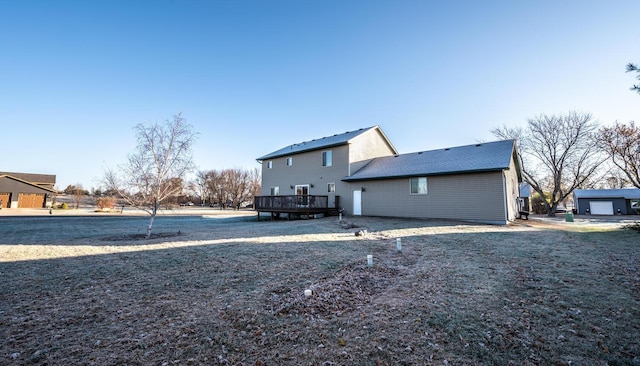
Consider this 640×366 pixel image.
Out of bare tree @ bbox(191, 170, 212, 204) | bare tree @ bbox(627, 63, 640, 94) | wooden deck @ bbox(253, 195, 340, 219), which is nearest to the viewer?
bare tree @ bbox(627, 63, 640, 94)

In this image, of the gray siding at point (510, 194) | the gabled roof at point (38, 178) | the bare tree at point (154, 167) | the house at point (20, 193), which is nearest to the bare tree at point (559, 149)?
the gray siding at point (510, 194)

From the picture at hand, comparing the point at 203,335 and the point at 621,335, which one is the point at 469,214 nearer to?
the point at 621,335

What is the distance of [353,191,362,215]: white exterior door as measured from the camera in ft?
60.1

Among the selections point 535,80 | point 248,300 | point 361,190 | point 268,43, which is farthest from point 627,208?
point 248,300

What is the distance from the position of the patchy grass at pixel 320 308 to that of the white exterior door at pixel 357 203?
1130 cm

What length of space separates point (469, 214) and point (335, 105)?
37.8ft

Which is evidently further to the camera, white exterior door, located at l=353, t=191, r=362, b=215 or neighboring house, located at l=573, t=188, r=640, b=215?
neighboring house, located at l=573, t=188, r=640, b=215

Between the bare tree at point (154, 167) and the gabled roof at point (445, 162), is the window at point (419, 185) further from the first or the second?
the bare tree at point (154, 167)

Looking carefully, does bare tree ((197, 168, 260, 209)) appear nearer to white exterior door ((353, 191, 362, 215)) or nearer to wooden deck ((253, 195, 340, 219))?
wooden deck ((253, 195, 340, 219))

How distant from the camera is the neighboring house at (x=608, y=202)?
1283 inches

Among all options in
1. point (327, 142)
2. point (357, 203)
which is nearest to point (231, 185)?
point (327, 142)

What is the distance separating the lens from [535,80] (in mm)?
13031

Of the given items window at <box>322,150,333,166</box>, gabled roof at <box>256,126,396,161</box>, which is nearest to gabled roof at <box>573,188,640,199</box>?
gabled roof at <box>256,126,396,161</box>

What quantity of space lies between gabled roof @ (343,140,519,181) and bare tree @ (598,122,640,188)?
10452mm
